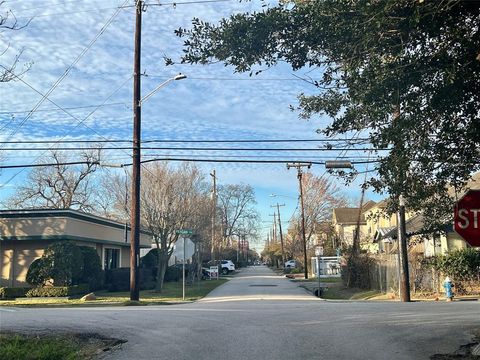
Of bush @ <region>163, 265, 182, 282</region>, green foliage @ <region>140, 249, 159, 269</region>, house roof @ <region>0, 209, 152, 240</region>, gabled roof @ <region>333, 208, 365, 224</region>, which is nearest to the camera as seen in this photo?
house roof @ <region>0, 209, 152, 240</region>

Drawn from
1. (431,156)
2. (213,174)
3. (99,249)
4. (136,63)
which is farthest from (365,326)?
(213,174)

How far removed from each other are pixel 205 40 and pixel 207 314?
899cm

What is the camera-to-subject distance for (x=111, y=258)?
3853 cm

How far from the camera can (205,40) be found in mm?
9289

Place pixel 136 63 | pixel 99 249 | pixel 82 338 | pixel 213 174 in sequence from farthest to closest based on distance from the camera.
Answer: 1. pixel 213 174
2. pixel 99 249
3. pixel 136 63
4. pixel 82 338

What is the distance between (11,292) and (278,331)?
20626 millimetres

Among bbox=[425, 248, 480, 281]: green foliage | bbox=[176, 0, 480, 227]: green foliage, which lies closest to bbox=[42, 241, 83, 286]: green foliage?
bbox=[425, 248, 480, 281]: green foliage

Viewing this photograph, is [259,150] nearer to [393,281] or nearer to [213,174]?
[393,281]

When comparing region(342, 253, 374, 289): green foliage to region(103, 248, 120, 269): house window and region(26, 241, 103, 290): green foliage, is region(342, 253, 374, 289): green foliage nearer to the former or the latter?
region(26, 241, 103, 290): green foliage

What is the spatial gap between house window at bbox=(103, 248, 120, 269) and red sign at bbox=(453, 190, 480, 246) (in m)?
32.0

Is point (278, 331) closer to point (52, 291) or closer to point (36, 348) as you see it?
point (36, 348)

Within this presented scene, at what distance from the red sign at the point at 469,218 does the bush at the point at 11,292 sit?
25488 mm

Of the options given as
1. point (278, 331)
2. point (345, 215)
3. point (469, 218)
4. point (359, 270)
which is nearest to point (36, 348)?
point (278, 331)

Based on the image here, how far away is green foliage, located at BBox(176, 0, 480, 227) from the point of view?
8.08 metres
